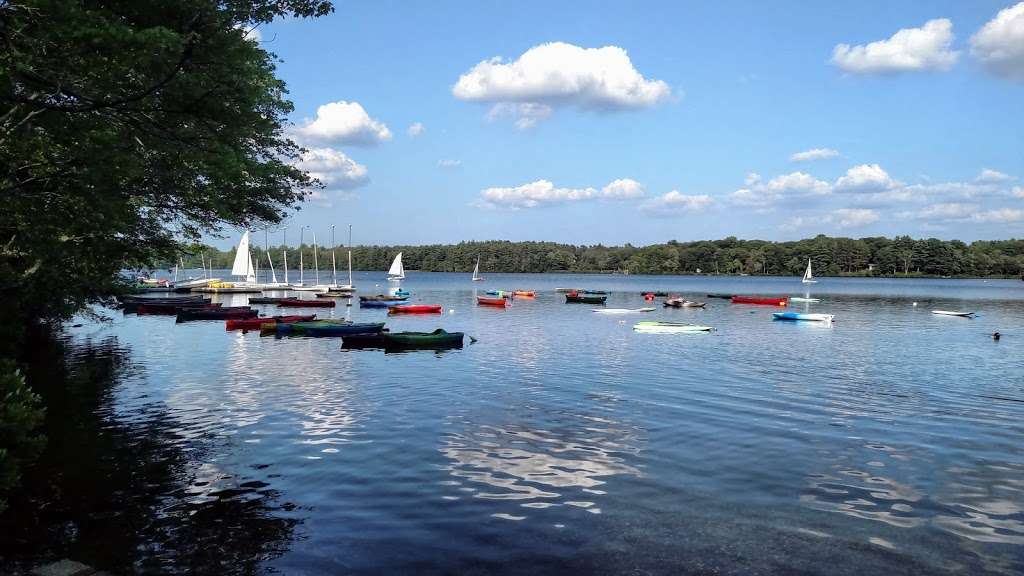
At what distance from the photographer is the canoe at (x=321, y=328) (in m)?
52.3

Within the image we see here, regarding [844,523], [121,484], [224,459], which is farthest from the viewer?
[224,459]

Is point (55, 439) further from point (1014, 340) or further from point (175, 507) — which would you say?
point (1014, 340)

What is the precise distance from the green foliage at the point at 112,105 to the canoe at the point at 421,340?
80.7ft

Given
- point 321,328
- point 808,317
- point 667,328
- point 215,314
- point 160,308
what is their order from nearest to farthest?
point 321,328
point 667,328
point 215,314
point 808,317
point 160,308

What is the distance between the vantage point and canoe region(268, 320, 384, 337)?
52.3 meters

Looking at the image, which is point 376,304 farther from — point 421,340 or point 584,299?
point 421,340

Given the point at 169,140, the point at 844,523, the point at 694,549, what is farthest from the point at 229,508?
the point at 844,523

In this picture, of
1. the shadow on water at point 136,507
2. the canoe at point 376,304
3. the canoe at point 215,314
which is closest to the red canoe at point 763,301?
the canoe at point 376,304

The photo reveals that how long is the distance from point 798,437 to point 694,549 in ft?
37.7

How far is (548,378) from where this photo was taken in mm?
35500

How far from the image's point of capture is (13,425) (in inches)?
406

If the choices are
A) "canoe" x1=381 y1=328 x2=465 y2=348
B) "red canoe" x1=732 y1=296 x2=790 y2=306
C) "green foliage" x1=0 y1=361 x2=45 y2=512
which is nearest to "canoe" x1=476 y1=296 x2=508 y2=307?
"red canoe" x1=732 y1=296 x2=790 y2=306

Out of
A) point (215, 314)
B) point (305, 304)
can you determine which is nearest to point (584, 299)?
point (305, 304)

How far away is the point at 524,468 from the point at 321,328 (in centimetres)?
3881
